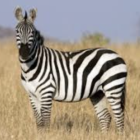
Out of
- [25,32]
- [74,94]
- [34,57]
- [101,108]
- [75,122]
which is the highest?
[25,32]

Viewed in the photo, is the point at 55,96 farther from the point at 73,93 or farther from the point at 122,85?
the point at 122,85

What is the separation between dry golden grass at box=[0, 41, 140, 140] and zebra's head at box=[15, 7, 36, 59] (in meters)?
0.96

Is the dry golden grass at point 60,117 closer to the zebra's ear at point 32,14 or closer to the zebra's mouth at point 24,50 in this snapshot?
the zebra's mouth at point 24,50

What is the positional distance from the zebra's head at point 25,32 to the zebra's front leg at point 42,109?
56cm

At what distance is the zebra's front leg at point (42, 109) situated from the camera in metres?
6.29

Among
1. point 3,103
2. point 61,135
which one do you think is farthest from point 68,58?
point 3,103

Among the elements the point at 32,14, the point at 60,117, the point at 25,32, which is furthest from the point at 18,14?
the point at 60,117

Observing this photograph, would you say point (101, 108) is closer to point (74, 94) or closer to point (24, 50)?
point (74, 94)

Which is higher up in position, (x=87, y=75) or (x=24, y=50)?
(x=24, y=50)

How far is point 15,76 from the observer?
35.7 ft

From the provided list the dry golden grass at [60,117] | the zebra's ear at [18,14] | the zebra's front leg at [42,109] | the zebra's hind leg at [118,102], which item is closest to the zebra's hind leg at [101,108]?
the dry golden grass at [60,117]

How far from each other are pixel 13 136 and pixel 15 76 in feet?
17.3

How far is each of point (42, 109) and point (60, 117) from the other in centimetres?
123

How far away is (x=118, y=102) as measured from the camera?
657cm
